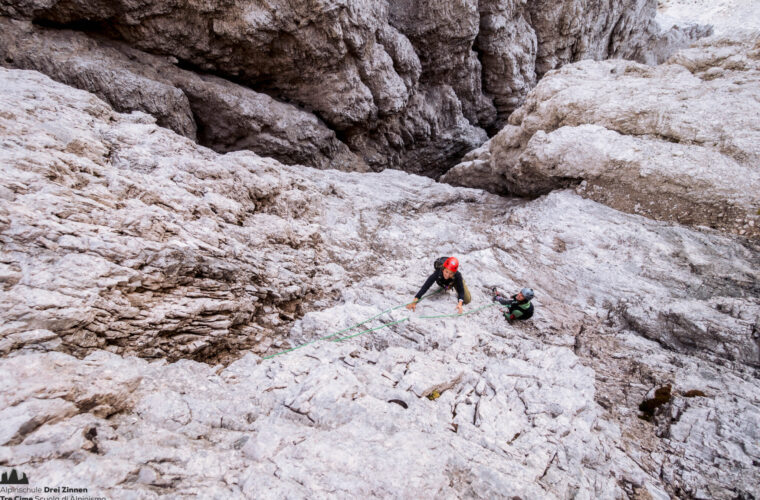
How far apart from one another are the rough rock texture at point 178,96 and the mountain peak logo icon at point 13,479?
621 inches

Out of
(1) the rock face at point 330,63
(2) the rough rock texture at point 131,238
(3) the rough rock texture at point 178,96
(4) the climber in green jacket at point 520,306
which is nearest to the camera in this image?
(2) the rough rock texture at point 131,238

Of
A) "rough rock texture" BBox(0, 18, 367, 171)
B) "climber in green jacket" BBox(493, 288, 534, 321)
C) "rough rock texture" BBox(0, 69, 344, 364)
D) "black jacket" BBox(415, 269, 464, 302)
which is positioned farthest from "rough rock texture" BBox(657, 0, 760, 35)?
"rough rock texture" BBox(0, 69, 344, 364)

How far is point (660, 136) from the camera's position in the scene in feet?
34.1

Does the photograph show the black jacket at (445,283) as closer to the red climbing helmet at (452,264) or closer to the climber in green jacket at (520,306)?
the red climbing helmet at (452,264)

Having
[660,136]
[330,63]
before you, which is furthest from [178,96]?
[660,136]

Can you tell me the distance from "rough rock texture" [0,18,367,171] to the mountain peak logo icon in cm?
1578

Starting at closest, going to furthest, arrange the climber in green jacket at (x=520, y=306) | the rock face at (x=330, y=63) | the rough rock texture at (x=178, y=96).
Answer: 1. the climber in green jacket at (x=520, y=306)
2. the rough rock texture at (x=178, y=96)
3. the rock face at (x=330, y=63)

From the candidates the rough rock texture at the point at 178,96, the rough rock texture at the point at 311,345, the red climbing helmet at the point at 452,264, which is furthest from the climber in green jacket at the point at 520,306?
the rough rock texture at the point at 178,96

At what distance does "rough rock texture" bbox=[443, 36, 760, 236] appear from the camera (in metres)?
9.16

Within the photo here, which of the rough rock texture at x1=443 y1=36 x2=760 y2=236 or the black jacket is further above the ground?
the rough rock texture at x1=443 y1=36 x2=760 y2=236

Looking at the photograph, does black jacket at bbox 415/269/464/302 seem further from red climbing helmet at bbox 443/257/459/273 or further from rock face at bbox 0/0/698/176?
rock face at bbox 0/0/698/176

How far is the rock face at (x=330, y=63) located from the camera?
1403 centimetres

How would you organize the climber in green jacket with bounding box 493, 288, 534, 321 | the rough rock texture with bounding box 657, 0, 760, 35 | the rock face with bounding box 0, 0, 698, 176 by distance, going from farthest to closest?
the rough rock texture with bounding box 657, 0, 760, 35 < the rock face with bounding box 0, 0, 698, 176 < the climber in green jacket with bounding box 493, 288, 534, 321

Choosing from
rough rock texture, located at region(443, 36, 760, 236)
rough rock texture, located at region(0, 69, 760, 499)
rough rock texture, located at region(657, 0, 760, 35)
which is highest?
rough rock texture, located at region(657, 0, 760, 35)
